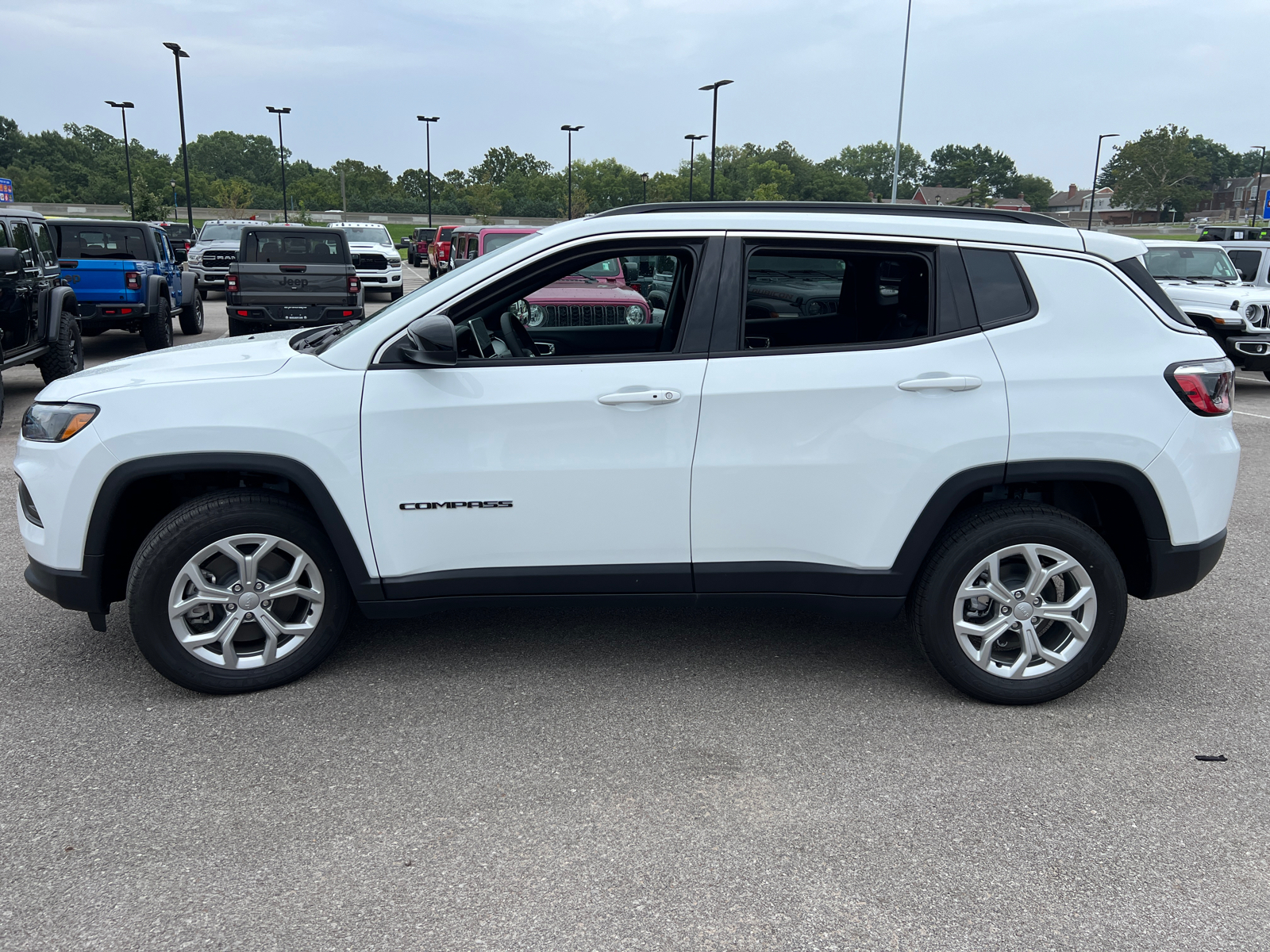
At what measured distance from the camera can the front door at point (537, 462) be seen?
354 cm

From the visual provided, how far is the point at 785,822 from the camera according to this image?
298cm

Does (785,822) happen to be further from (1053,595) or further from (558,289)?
(558,289)

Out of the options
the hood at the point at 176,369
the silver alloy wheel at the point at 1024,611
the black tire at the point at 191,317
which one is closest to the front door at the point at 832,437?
the silver alloy wheel at the point at 1024,611

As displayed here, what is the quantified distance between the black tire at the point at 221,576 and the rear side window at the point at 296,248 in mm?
12895

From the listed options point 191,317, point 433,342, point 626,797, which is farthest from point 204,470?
point 191,317

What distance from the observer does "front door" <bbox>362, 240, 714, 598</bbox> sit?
3539 millimetres

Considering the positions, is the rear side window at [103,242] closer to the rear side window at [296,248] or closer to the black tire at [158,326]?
the black tire at [158,326]

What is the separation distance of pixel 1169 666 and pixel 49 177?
111 meters

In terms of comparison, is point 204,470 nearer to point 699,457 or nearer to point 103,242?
point 699,457

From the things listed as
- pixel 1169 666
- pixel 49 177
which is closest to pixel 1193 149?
pixel 49 177

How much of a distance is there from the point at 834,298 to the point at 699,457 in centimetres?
111

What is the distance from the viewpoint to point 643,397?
352 cm

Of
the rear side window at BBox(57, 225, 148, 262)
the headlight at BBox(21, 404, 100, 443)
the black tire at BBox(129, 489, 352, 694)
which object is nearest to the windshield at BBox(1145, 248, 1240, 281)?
the black tire at BBox(129, 489, 352, 694)

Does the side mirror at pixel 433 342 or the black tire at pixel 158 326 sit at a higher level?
the side mirror at pixel 433 342
